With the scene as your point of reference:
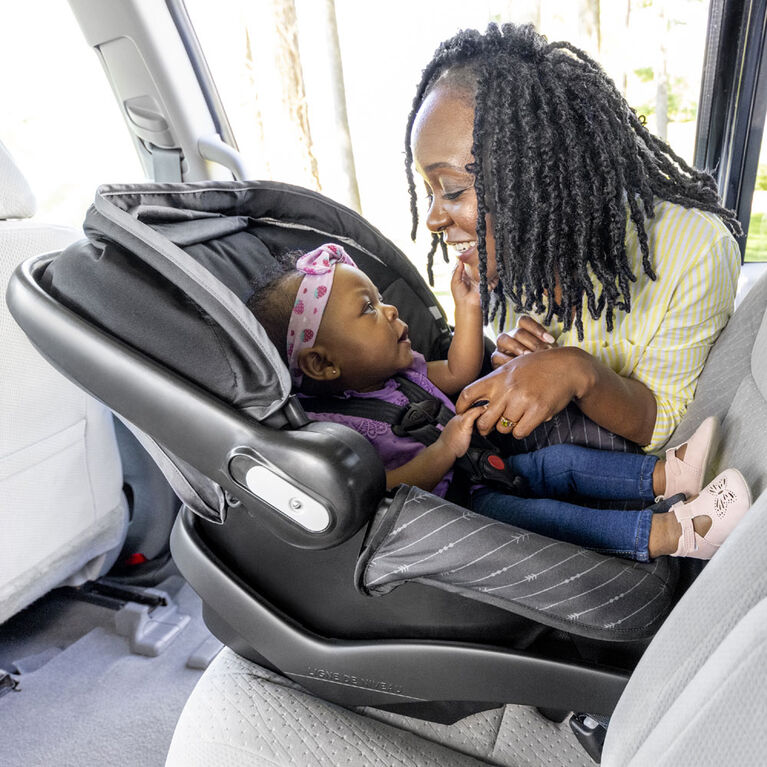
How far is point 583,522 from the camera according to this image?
41.4 inches

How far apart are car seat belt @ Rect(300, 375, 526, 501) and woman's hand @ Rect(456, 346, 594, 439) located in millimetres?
95

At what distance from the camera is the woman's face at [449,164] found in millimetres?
1105

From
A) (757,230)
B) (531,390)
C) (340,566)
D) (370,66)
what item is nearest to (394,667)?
(340,566)

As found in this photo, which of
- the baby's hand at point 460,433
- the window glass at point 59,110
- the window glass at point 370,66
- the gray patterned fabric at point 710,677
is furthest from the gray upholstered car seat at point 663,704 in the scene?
the window glass at point 59,110

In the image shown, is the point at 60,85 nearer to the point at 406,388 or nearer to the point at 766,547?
the point at 406,388

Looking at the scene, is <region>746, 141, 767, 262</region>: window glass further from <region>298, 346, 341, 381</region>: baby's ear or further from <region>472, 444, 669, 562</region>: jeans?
<region>298, 346, 341, 381</region>: baby's ear

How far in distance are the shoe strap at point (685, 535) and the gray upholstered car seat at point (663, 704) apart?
0.10 meters

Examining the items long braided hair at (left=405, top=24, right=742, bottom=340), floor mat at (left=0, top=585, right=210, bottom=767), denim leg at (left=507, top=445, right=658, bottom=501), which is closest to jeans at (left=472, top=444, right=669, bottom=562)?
denim leg at (left=507, top=445, right=658, bottom=501)

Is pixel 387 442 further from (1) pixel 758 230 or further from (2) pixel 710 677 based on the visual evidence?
(1) pixel 758 230

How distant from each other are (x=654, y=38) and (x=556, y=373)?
1950mm

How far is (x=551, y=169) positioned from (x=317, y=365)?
1.75 ft

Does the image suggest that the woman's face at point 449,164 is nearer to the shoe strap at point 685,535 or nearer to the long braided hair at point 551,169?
the long braided hair at point 551,169

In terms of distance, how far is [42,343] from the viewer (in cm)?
91

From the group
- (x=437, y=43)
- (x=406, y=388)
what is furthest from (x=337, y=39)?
(x=406, y=388)
